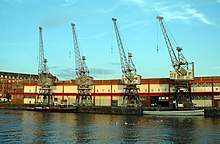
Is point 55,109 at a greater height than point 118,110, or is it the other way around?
point 118,110

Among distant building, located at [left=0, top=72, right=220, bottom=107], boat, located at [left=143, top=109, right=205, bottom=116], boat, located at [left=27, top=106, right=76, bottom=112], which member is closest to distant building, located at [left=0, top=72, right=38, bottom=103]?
distant building, located at [left=0, top=72, right=220, bottom=107]

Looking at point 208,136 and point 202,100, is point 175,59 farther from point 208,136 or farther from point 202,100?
point 208,136

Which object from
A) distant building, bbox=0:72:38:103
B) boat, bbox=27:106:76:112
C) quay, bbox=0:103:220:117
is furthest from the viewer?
distant building, bbox=0:72:38:103

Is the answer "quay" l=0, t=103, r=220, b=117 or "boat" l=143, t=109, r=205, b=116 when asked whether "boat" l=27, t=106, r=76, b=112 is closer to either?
"quay" l=0, t=103, r=220, b=117

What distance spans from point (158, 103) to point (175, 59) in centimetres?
1983

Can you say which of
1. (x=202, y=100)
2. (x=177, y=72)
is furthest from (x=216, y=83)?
(x=177, y=72)

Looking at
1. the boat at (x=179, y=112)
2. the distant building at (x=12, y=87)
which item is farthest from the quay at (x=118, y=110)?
the distant building at (x=12, y=87)

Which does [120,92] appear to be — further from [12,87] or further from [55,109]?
[12,87]

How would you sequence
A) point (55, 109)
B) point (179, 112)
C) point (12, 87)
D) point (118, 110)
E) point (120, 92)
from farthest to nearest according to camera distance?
point (12, 87) < point (120, 92) < point (55, 109) < point (118, 110) < point (179, 112)

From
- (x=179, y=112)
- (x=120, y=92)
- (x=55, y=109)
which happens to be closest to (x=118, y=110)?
(x=120, y=92)

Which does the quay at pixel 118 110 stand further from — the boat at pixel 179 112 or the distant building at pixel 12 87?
the distant building at pixel 12 87

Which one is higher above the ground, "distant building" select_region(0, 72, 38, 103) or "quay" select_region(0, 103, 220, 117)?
"distant building" select_region(0, 72, 38, 103)

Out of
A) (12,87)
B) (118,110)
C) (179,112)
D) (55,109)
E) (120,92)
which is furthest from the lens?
(12,87)

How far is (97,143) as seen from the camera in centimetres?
3350
